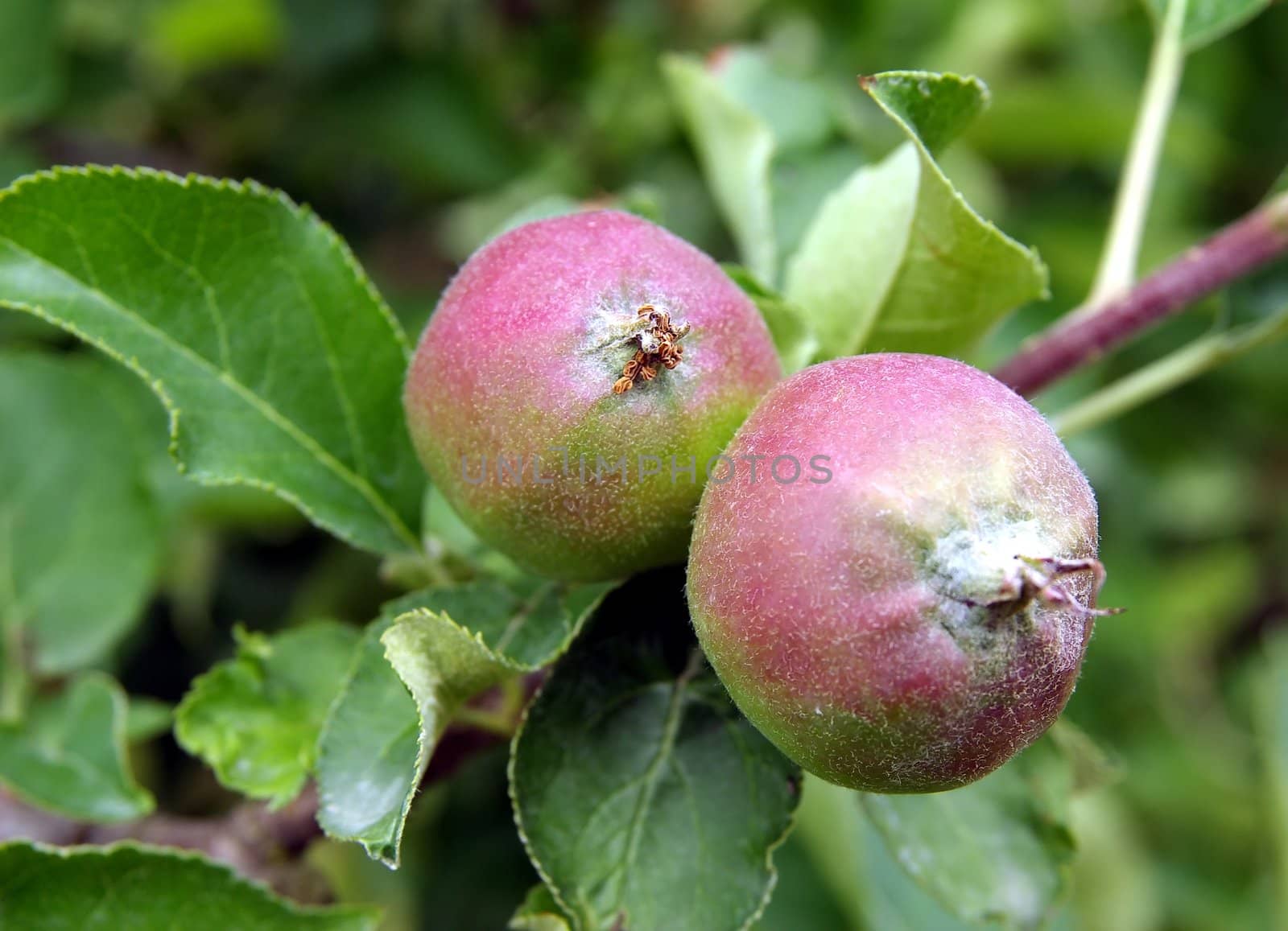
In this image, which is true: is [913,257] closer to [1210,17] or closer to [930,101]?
[930,101]

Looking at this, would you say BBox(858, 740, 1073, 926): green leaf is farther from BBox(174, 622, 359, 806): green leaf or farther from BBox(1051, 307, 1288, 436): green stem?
BBox(174, 622, 359, 806): green leaf

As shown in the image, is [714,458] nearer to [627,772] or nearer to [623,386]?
[623,386]

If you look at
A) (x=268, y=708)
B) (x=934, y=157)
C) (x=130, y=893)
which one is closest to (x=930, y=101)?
(x=934, y=157)

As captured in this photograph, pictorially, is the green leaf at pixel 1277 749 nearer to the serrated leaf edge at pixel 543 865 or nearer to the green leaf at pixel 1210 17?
the green leaf at pixel 1210 17

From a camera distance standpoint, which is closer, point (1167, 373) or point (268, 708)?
point (268, 708)

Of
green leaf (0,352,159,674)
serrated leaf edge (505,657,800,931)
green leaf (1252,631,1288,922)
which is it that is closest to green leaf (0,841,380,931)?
serrated leaf edge (505,657,800,931)

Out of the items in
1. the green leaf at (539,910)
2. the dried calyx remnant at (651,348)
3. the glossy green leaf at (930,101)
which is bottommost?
the green leaf at (539,910)

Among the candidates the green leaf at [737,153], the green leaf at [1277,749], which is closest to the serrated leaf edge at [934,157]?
the green leaf at [737,153]
